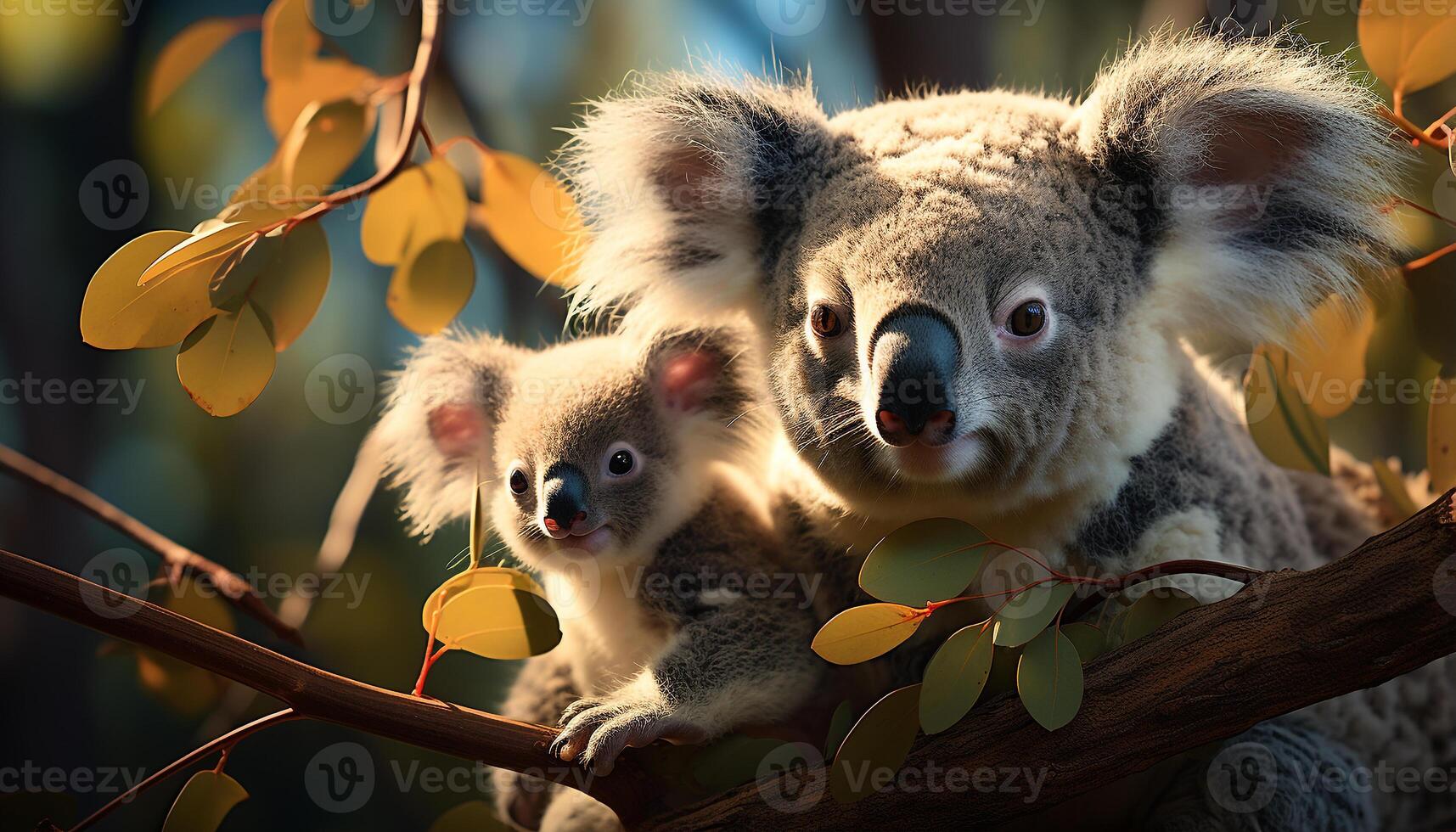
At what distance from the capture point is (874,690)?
5.01 ft

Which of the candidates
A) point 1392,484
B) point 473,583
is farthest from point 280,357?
point 1392,484

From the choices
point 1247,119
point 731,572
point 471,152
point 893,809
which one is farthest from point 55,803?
point 1247,119

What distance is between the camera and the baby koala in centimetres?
142

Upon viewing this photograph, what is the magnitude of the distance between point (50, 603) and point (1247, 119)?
1.51m

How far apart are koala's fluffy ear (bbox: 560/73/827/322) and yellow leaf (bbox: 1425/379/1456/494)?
90cm

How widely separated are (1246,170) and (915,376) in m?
0.61

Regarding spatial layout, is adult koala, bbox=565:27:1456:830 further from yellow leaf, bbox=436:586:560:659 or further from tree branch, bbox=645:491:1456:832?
yellow leaf, bbox=436:586:560:659

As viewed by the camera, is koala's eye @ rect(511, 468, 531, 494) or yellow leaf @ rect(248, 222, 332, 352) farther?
koala's eye @ rect(511, 468, 531, 494)

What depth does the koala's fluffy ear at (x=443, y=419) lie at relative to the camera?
175 centimetres

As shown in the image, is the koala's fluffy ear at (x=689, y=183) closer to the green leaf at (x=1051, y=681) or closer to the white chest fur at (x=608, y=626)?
the white chest fur at (x=608, y=626)

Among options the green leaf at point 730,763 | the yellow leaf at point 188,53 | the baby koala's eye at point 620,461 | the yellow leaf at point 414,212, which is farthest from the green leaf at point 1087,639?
the yellow leaf at point 188,53

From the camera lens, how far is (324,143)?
5.70 ft

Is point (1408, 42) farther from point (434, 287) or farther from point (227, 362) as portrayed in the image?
point (227, 362)

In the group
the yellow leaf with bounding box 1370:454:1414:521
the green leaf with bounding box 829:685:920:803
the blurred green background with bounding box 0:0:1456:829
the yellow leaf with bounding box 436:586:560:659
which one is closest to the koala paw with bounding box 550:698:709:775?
the yellow leaf with bounding box 436:586:560:659
